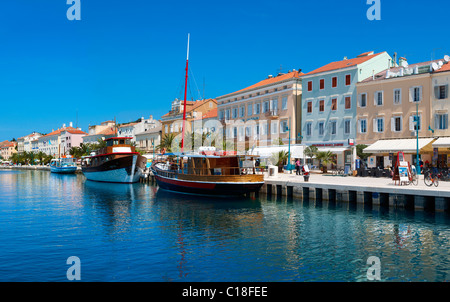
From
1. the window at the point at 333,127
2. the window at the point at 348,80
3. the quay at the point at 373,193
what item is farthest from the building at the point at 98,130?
the quay at the point at 373,193

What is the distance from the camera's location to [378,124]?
4431cm

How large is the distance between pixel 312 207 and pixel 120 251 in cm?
1566

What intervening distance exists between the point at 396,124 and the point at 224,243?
32.1 meters

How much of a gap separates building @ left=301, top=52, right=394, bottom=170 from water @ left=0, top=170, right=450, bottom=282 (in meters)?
21.5

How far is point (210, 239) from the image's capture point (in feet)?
58.9

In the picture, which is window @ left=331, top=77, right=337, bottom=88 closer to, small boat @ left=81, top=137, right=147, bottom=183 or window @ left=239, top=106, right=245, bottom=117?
window @ left=239, top=106, right=245, bottom=117

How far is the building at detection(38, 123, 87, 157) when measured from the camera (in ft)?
458

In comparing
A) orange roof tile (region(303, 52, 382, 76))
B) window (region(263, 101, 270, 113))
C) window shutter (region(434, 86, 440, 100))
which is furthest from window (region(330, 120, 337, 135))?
window shutter (region(434, 86, 440, 100))

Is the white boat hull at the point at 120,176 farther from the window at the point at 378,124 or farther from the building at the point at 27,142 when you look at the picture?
the building at the point at 27,142

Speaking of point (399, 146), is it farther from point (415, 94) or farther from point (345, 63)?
point (345, 63)

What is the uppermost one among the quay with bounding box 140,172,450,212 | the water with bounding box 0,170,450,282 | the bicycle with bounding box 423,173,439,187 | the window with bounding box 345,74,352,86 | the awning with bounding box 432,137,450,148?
the window with bounding box 345,74,352,86

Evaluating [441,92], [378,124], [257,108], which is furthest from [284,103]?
[441,92]
